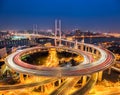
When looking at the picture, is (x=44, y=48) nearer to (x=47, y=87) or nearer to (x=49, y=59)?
(x=49, y=59)

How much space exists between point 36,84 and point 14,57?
49.1ft

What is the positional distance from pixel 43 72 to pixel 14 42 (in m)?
71.1

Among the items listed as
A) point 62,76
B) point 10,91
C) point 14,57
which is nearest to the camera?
point 62,76

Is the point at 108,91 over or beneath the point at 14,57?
beneath

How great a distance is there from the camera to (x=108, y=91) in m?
35.3

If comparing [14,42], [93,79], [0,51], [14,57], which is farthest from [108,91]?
[14,42]

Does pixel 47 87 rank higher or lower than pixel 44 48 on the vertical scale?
lower

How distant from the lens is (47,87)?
3656cm

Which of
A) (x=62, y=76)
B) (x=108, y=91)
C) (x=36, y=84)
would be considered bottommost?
(x=108, y=91)

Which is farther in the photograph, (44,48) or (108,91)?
(44,48)

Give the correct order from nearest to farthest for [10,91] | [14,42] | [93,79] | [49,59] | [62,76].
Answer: [62,76] < [10,91] < [93,79] < [49,59] < [14,42]

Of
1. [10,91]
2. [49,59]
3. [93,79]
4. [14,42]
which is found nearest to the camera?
[10,91]

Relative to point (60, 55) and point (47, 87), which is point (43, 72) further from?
point (60, 55)

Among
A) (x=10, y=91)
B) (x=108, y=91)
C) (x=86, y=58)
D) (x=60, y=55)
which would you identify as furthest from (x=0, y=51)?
(x=108, y=91)
